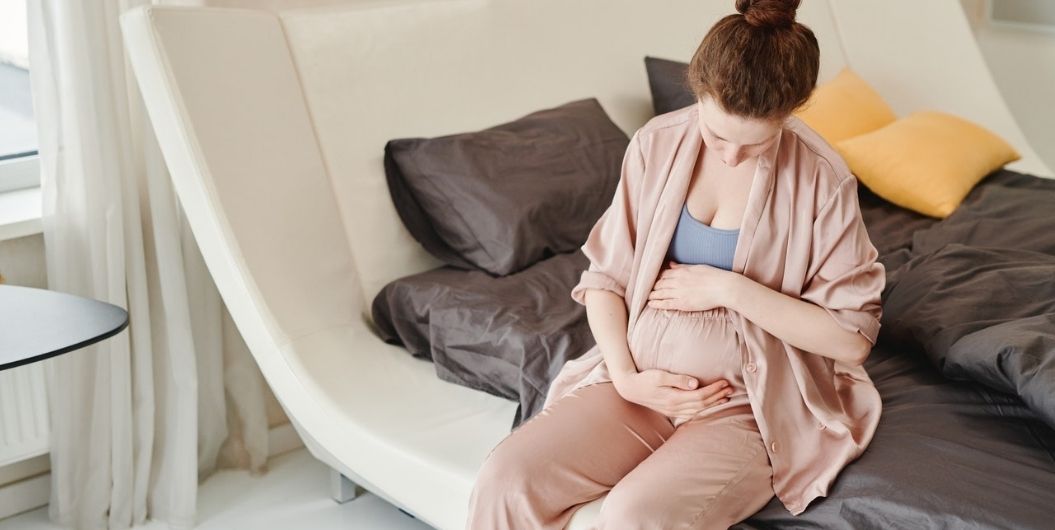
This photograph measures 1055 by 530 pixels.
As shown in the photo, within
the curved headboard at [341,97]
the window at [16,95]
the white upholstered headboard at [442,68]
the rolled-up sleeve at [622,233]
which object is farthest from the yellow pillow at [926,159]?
the window at [16,95]

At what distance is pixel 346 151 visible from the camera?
7.74 ft

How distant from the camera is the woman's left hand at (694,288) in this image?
1.66 meters

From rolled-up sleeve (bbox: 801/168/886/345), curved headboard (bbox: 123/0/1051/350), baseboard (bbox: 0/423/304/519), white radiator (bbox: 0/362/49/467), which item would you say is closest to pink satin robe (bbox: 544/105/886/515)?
rolled-up sleeve (bbox: 801/168/886/345)

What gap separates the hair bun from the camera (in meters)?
1.49

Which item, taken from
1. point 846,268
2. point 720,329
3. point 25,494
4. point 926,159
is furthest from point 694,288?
point 25,494

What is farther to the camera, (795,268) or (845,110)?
(845,110)

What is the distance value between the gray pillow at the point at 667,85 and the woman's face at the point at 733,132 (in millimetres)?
1144

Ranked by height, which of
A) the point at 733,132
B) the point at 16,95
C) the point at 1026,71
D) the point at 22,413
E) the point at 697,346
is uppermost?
the point at 733,132

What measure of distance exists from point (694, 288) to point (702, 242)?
0.26ft

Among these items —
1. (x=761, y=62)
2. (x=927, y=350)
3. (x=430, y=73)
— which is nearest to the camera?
(x=761, y=62)

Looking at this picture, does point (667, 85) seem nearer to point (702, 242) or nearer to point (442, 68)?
point (442, 68)

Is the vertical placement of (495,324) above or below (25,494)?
above

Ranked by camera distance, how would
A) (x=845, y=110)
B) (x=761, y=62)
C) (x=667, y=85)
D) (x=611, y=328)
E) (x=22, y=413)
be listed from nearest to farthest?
1. (x=761, y=62)
2. (x=611, y=328)
3. (x=22, y=413)
4. (x=667, y=85)
5. (x=845, y=110)

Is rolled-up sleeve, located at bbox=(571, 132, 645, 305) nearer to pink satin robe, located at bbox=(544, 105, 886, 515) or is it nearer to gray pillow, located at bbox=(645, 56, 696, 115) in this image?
pink satin robe, located at bbox=(544, 105, 886, 515)
